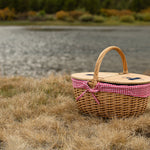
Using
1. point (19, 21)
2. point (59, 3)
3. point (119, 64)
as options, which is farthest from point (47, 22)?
point (119, 64)

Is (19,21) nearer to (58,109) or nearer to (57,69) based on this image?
(57,69)

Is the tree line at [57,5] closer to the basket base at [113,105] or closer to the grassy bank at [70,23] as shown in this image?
the grassy bank at [70,23]

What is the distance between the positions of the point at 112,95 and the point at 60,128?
699 millimetres

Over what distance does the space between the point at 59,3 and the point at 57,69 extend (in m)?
Answer: 67.4

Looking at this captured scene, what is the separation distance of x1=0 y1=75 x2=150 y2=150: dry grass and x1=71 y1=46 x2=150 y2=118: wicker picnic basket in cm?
11

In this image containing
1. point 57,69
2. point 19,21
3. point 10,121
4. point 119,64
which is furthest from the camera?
point 19,21

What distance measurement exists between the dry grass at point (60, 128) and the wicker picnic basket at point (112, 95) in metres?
0.11

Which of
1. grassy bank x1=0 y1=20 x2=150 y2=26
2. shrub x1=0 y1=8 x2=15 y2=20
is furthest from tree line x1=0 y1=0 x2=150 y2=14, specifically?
grassy bank x1=0 y1=20 x2=150 y2=26

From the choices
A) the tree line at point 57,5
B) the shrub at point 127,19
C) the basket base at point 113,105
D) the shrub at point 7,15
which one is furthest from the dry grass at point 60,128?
the tree line at point 57,5

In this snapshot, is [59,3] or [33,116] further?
[59,3]

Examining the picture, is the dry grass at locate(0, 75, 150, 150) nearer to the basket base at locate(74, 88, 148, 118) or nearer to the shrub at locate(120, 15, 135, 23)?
the basket base at locate(74, 88, 148, 118)

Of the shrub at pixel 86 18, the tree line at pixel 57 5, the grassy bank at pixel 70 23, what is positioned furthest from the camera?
the tree line at pixel 57 5

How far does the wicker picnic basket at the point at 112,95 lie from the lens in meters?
2.71

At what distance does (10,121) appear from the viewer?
108 inches
